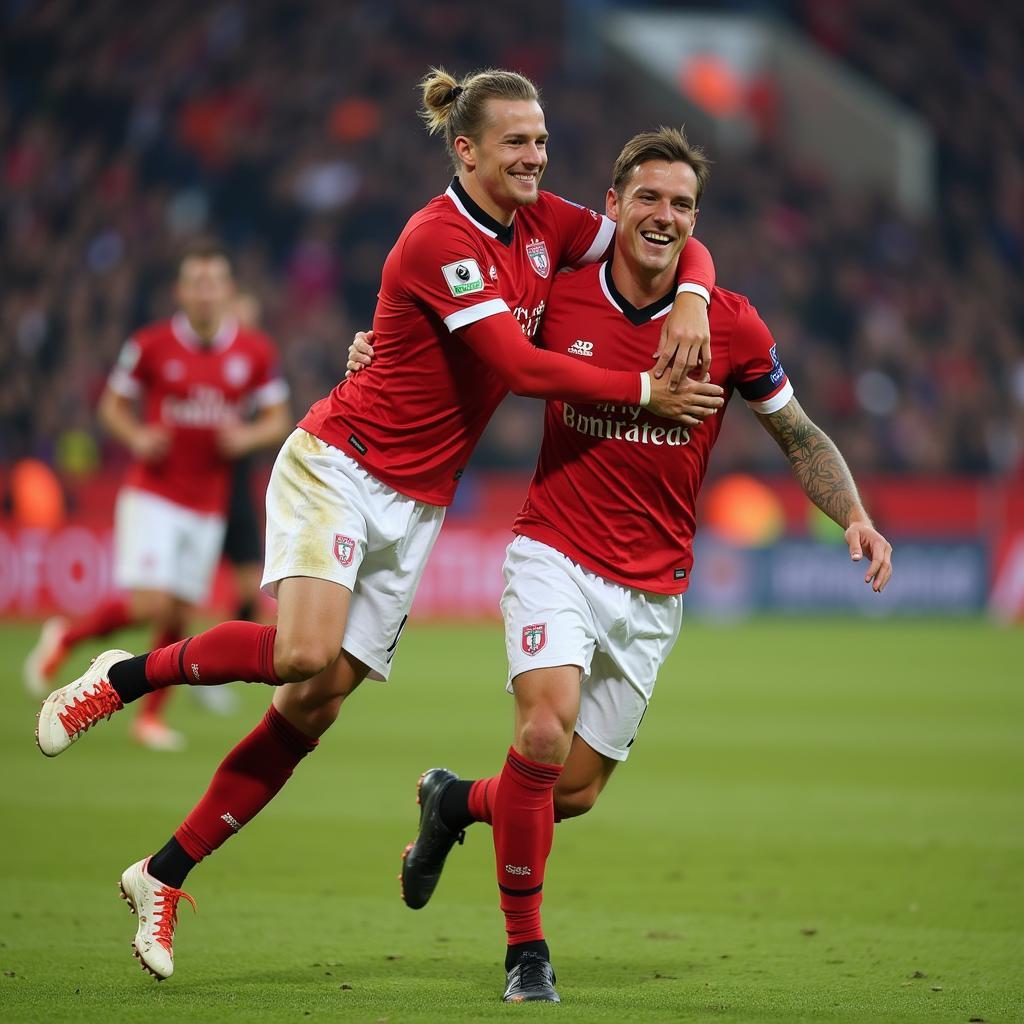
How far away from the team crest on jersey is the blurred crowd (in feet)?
24.8

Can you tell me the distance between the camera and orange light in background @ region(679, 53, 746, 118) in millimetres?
28719

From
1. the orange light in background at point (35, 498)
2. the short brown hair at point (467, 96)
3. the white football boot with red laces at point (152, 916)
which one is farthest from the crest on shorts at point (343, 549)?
the orange light in background at point (35, 498)

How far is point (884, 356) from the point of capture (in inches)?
911

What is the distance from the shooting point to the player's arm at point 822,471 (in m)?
4.84

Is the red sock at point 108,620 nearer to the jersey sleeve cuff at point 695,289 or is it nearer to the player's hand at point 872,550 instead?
the jersey sleeve cuff at point 695,289

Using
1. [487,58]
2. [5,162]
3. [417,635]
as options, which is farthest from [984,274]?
[5,162]

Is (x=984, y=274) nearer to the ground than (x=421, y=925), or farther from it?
farther from it

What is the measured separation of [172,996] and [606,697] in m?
1.53

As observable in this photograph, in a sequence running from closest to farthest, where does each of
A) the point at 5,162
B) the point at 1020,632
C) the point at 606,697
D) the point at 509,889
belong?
the point at 509,889 < the point at 606,697 < the point at 1020,632 < the point at 5,162

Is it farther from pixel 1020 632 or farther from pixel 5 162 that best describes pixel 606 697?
pixel 5 162

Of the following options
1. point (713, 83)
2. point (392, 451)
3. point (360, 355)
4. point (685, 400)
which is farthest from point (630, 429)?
point (713, 83)

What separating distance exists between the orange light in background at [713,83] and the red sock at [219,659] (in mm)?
25171

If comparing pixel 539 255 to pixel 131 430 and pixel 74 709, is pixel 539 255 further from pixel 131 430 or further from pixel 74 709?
pixel 131 430

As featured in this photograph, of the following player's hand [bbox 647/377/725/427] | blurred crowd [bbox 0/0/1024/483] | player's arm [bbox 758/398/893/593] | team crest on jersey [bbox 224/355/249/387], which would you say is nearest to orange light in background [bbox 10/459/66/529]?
blurred crowd [bbox 0/0/1024/483]
